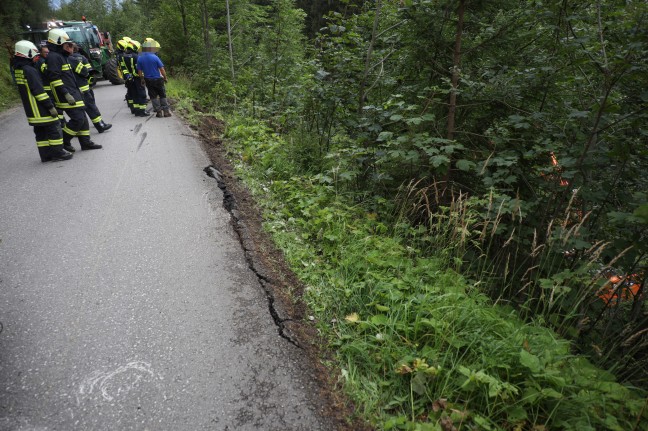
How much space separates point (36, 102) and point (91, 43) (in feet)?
43.6

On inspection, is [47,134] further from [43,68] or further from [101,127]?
[101,127]

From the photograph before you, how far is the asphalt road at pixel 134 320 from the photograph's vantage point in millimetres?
2131

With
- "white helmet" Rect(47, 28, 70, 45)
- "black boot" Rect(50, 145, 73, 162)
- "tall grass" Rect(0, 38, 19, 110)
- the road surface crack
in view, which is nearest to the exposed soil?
the road surface crack

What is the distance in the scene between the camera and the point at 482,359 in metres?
2.29

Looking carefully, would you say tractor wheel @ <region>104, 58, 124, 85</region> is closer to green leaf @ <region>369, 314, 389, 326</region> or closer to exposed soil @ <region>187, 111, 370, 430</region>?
exposed soil @ <region>187, 111, 370, 430</region>

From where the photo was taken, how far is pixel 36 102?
589cm

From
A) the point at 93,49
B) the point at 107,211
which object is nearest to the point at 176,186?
the point at 107,211

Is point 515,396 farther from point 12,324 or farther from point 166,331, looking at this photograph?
point 12,324

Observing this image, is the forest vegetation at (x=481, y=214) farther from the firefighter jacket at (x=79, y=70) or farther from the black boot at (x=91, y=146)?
the firefighter jacket at (x=79, y=70)

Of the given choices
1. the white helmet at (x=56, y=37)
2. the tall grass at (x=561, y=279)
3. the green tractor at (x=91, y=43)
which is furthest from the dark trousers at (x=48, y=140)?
the green tractor at (x=91, y=43)

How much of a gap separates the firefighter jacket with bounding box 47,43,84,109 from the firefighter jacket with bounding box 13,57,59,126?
34 cm

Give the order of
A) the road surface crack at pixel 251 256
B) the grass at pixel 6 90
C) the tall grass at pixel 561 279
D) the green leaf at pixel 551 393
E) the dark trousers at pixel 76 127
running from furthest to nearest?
the grass at pixel 6 90 < the dark trousers at pixel 76 127 < the road surface crack at pixel 251 256 < the tall grass at pixel 561 279 < the green leaf at pixel 551 393

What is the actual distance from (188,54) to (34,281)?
48.3ft

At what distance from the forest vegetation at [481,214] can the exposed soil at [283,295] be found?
0.38 feet
